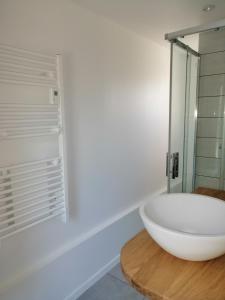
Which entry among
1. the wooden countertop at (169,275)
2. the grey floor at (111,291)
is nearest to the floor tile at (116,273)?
the grey floor at (111,291)

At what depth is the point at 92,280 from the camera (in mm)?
2213

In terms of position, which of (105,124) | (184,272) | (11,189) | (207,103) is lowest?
(184,272)

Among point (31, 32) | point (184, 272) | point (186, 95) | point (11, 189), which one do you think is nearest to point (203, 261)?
point (184, 272)

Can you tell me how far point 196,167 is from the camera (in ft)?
8.82

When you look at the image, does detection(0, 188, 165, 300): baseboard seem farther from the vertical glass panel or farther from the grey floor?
the vertical glass panel

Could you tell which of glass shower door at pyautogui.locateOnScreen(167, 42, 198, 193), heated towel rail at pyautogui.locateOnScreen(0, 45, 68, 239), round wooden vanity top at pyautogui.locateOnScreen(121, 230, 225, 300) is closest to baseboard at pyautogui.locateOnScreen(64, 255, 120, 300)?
heated towel rail at pyautogui.locateOnScreen(0, 45, 68, 239)

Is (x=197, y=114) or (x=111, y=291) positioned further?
(x=197, y=114)

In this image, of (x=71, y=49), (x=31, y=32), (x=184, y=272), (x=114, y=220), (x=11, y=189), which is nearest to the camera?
(x=184, y=272)

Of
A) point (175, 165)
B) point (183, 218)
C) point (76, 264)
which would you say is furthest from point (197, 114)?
point (76, 264)

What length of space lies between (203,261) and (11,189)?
113 centimetres

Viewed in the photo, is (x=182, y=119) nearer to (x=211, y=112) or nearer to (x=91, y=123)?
(x=211, y=112)

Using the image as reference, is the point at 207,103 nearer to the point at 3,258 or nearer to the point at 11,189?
the point at 11,189

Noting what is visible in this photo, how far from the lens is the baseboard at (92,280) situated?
2034 mm

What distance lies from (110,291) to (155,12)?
245 cm
